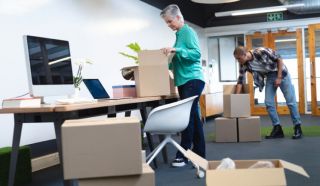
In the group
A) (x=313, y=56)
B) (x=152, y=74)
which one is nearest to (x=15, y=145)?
(x=152, y=74)

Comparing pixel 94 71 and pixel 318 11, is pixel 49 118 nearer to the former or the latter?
pixel 94 71

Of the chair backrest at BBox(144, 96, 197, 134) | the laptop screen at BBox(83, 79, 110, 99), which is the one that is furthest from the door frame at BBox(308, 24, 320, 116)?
the laptop screen at BBox(83, 79, 110, 99)

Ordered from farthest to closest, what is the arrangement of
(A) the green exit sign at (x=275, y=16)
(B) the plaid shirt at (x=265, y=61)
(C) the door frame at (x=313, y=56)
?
1. (A) the green exit sign at (x=275, y=16)
2. (C) the door frame at (x=313, y=56)
3. (B) the plaid shirt at (x=265, y=61)

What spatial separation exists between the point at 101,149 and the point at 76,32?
2.93 metres

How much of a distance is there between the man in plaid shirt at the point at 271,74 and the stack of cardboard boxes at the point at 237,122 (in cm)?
27

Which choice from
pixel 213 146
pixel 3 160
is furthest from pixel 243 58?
pixel 3 160

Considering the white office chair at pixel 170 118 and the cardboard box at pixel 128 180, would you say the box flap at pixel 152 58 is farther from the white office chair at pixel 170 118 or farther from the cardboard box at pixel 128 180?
the cardboard box at pixel 128 180

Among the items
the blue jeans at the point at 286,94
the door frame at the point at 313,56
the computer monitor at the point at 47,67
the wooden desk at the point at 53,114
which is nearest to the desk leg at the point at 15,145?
the wooden desk at the point at 53,114

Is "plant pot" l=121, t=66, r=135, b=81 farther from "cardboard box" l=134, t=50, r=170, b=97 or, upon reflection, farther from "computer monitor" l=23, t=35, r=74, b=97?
"computer monitor" l=23, t=35, r=74, b=97

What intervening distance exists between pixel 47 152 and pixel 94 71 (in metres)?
1.18

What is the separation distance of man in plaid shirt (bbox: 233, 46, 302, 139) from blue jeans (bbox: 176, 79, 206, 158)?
5.49ft

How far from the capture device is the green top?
3.06 metres

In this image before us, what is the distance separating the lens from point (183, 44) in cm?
309

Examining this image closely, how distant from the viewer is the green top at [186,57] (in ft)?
10.0
